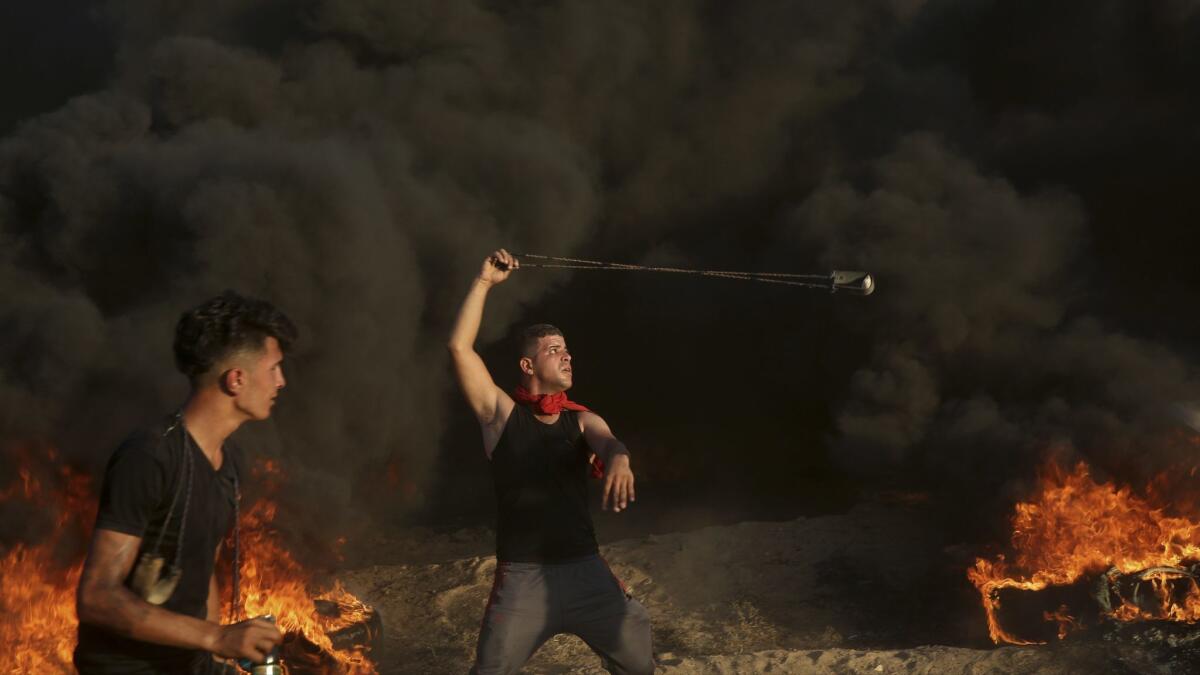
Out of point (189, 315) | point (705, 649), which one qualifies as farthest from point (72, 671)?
point (189, 315)

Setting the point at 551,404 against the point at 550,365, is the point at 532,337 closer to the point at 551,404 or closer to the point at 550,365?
the point at 550,365

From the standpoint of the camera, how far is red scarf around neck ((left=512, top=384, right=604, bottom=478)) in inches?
185

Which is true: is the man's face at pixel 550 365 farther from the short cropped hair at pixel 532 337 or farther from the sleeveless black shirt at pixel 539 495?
the sleeveless black shirt at pixel 539 495

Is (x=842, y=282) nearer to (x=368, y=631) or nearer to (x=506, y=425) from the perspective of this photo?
(x=506, y=425)

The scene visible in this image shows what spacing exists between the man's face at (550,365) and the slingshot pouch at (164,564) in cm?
229

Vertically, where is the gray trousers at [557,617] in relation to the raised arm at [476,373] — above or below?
below

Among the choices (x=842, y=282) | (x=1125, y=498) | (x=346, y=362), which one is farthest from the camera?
(x=346, y=362)

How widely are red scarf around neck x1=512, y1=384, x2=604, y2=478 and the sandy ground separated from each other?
2.37 metres

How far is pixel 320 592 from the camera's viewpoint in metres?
8.65

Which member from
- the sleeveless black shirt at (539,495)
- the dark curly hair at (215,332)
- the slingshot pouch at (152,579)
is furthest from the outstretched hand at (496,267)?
the slingshot pouch at (152,579)

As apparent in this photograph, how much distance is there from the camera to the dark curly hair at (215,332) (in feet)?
8.73

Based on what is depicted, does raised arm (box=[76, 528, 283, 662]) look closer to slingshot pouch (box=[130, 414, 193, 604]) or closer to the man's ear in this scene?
slingshot pouch (box=[130, 414, 193, 604])

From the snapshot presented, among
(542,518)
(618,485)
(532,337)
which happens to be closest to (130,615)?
(618,485)

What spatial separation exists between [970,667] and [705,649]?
2.54 meters
